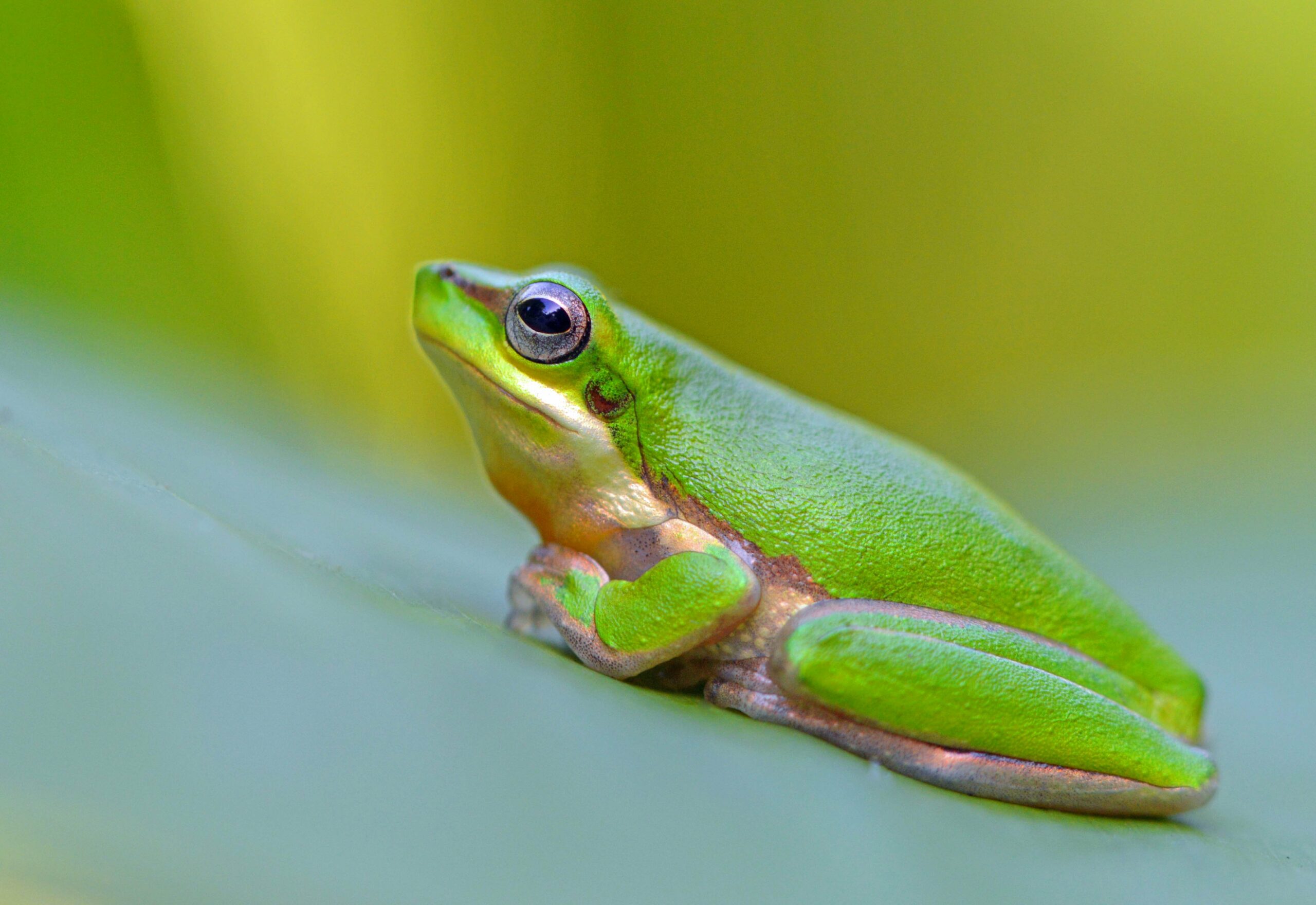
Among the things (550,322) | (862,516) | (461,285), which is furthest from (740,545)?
(461,285)

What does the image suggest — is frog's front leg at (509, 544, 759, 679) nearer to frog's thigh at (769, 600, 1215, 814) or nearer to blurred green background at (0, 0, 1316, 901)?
frog's thigh at (769, 600, 1215, 814)

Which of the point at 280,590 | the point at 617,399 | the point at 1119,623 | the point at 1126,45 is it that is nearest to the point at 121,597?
the point at 280,590

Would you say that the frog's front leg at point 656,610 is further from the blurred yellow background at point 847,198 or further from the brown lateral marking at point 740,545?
the blurred yellow background at point 847,198

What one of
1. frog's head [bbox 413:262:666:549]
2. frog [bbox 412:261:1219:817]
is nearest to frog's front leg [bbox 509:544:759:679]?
frog [bbox 412:261:1219:817]

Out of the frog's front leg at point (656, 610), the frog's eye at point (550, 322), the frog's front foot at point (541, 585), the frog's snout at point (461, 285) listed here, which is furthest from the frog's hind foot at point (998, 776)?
the frog's snout at point (461, 285)

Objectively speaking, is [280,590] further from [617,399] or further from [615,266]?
[615,266]
